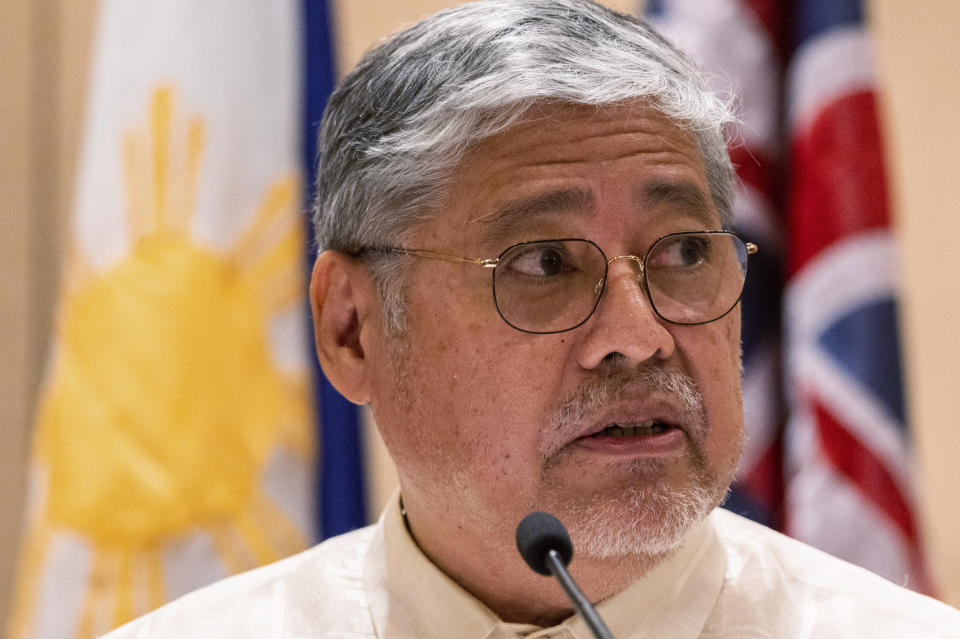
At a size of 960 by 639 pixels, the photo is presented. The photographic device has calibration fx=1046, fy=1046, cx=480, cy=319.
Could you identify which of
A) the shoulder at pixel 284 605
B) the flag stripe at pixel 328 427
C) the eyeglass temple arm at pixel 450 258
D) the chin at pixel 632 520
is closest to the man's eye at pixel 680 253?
the eyeglass temple arm at pixel 450 258

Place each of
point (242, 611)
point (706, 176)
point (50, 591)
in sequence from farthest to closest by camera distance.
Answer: point (50, 591) < point (242, 611) < point (706, 176)

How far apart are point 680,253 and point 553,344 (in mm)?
262

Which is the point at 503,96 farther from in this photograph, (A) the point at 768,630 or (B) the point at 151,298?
(B) the point at 151,298

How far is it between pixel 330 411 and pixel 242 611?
1005 mm

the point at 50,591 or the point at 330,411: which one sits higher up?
the point at 330,411

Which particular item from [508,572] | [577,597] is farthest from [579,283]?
[577,597]

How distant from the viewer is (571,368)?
1.50m

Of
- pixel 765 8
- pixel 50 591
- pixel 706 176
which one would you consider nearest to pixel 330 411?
pixel 50 591

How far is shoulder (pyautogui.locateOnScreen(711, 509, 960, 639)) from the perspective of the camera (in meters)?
1.57

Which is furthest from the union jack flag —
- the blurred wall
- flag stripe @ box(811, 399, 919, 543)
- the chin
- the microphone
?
the microphone

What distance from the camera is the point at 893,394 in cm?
262

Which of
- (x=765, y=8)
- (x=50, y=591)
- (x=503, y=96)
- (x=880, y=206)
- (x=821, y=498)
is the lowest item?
(x=50, y=591)

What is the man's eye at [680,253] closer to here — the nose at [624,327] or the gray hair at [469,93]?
the nose at [624,327]

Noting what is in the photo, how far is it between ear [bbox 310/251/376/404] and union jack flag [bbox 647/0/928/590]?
1.27 meters
